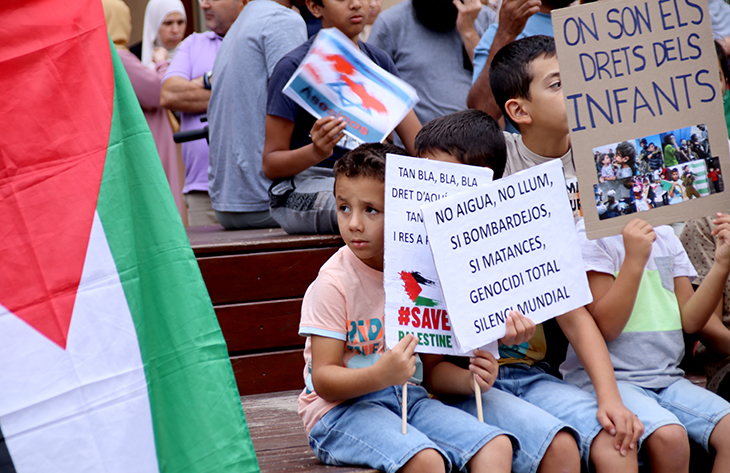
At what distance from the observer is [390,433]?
1.73 m

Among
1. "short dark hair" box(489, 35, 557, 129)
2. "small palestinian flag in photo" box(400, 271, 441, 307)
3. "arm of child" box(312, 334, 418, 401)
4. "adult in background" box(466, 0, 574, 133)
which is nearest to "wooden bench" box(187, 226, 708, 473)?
"adult in background" box(466, 0, 574, 133)

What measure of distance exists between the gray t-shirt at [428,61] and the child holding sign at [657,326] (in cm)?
167

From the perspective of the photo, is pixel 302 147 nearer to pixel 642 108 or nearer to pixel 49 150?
pixel 642 108

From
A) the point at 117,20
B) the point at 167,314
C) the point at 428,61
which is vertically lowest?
the point at 167,314

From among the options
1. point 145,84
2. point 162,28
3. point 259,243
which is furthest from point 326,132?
point 162,28

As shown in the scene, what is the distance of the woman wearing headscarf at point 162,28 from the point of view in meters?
5.49

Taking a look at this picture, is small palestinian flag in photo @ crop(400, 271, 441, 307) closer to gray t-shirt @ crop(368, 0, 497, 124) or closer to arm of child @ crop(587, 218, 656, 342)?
arm of child @ crop(587, 218, 656, 342)

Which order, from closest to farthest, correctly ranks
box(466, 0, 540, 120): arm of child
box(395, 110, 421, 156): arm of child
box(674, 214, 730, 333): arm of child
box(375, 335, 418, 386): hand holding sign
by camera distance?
box(375, 335, 418, 386): hand holding sign
box(674, 214, 730, 333): arm of child
box(466, 0, 540, 120): arm of child
box(395, 110, 421, 156): arm of child

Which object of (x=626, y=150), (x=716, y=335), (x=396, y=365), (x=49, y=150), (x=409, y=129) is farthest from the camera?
(x=409, y=129)

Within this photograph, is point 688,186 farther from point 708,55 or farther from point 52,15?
point 52,15

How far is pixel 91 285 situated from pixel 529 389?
4.16 feet

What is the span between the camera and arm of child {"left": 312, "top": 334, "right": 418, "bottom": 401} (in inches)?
66.2

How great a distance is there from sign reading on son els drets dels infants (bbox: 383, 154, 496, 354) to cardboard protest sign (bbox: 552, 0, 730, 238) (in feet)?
→ 1.45

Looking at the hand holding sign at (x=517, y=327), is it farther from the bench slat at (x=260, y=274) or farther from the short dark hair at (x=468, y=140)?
the bench slat at (x=260, y=274)
